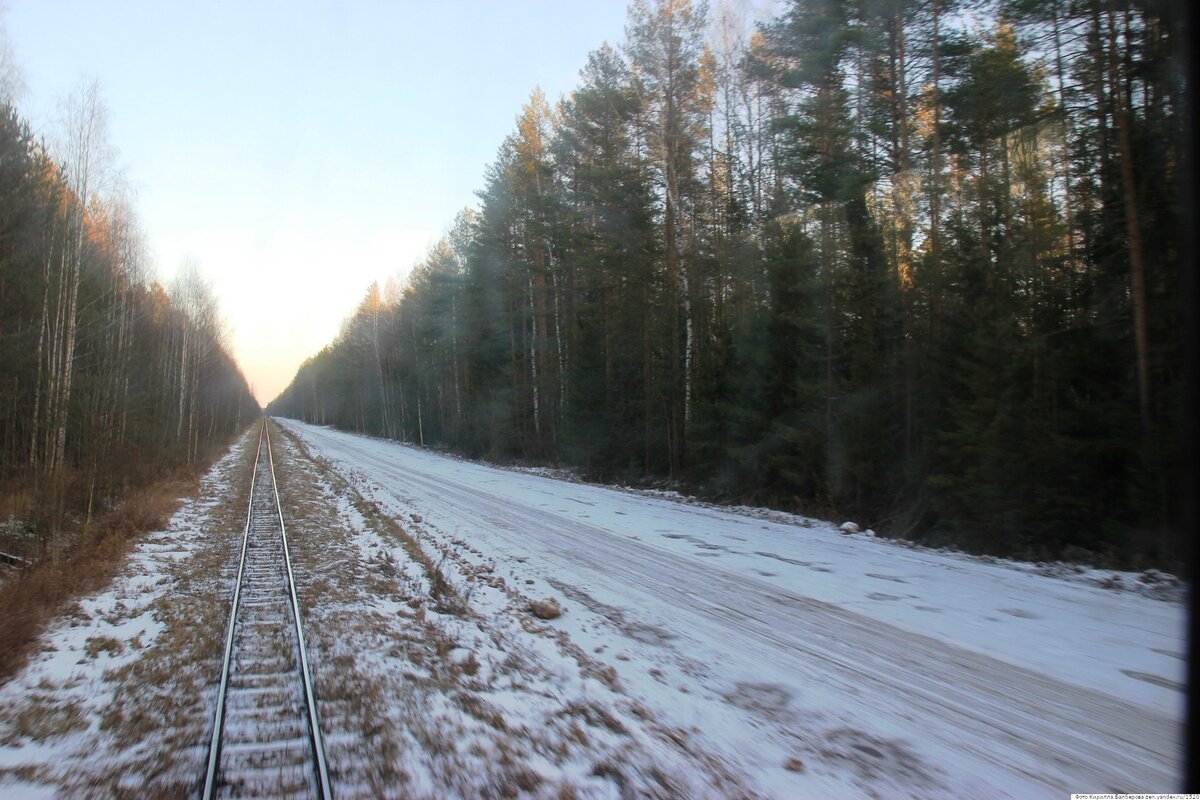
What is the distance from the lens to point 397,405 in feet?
199

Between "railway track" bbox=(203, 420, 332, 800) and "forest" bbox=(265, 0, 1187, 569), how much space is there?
28.0ft

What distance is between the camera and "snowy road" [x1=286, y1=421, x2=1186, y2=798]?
12.8 feet

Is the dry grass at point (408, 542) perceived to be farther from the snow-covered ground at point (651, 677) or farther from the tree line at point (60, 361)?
the tree line at point (60, 361)

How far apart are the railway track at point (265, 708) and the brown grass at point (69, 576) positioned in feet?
5.53

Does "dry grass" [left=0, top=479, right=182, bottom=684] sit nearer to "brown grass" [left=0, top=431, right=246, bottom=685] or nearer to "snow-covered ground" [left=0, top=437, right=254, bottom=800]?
"brown grass" [left=0, top=431, right=246, bottom=685]

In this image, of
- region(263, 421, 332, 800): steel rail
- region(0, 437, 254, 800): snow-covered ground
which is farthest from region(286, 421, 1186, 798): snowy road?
region(0, 437, 254, 800): snow-covered ground

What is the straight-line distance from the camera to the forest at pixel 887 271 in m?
9.80

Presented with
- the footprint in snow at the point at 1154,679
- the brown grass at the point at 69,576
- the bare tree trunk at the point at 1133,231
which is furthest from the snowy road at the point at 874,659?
the brown grass at the point at 69,576

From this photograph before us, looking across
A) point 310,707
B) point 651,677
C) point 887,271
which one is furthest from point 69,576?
point 887,271

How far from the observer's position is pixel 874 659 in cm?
559

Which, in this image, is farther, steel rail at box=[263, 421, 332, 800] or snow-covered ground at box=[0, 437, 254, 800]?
snow-covered ground at box=[0, 437, 254, 800]

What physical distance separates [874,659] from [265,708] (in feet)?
16.0

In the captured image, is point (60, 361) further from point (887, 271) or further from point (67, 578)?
point (887, 271)

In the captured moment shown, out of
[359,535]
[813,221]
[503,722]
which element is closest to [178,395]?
[359,535]
